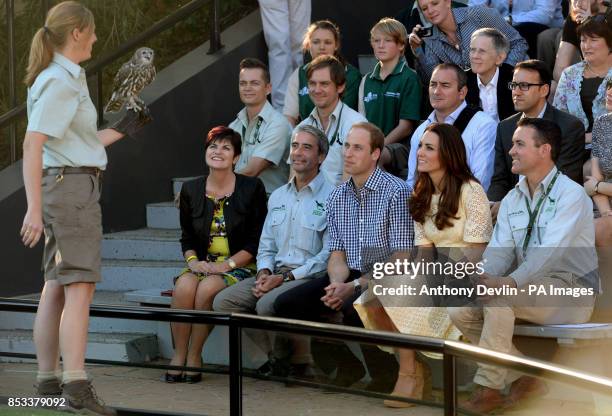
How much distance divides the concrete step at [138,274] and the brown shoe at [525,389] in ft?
13.0

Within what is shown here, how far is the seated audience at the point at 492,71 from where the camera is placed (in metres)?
7.82

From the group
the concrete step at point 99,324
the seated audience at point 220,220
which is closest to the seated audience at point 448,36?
the seated audience at point 220,220

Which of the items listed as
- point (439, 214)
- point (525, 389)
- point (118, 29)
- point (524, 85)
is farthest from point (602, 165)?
point (118, 29)

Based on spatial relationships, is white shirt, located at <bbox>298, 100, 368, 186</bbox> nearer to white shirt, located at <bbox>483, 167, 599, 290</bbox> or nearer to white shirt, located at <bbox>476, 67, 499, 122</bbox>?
white shirt, located at <bbox>476, 67, 499, 122</bbox>

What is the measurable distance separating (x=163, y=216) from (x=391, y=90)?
77.6 inches

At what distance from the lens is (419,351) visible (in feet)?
15.1

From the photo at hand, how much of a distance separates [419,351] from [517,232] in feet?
6.16

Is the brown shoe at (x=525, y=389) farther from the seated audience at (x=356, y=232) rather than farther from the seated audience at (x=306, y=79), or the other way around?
the seated audience at (x=306, y=79)

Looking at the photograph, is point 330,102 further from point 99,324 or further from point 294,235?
point 99,324

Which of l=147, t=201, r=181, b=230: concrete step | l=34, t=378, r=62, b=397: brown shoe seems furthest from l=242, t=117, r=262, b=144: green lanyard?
l=34, t=378, r=62, b=397: brown shoe

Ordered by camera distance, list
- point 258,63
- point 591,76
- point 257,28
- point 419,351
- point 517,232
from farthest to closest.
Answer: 1. point 257,28
2. point 258,63
3. point 591,76
4. point 517,232
5. point 419,351

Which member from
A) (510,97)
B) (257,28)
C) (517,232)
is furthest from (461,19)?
(517,232)

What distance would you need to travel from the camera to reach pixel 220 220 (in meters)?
7.43

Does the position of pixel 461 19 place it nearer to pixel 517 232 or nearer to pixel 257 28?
pixel 257 28
